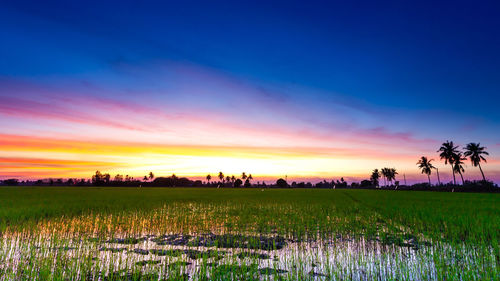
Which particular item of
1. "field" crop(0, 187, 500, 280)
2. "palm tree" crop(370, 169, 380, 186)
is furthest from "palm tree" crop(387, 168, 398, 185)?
"field" crop(0, 187, 500, 280)

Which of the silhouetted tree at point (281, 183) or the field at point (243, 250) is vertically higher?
the silhouetted tree at point (281, 183)

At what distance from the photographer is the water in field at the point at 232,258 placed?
6.08 metres

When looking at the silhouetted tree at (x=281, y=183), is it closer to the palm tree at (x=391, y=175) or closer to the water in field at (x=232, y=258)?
the palm tree at (x=391, y=175)

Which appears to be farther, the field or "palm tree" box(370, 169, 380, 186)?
"palm tree" box(370, 169, 380, 186)

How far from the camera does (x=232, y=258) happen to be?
718 centimetres

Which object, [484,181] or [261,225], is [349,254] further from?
[484,181]

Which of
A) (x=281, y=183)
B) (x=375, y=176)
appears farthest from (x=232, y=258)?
(x=375, y=176)

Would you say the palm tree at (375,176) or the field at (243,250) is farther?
the palm tree at (375,176)

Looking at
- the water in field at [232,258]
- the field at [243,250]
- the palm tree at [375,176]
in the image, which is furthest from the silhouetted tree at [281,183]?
the water in field at [232,258]

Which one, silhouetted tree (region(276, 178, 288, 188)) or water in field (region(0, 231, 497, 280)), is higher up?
silhouetted tree (region(276, 178, 288, 188))

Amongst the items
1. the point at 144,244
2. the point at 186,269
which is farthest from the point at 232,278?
the point at 144,244

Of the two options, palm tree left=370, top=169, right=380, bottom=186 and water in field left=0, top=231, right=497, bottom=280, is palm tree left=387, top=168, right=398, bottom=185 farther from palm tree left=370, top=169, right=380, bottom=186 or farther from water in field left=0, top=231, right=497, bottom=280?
water in field left=0, top=231, right=497, bottom=280

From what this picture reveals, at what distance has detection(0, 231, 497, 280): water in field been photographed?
608cm

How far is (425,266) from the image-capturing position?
6.70 metres
